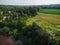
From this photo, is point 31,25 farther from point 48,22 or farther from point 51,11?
point 51,11

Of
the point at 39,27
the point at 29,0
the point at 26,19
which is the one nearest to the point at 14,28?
the point at 26,19

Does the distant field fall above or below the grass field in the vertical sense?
above

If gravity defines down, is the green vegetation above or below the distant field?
below

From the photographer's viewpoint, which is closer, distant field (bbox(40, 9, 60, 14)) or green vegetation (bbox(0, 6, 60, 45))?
green vegetation (bbox(0, 6, 60, 45))

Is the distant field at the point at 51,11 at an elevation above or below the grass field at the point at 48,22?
above

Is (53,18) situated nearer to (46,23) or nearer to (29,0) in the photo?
(46,23)

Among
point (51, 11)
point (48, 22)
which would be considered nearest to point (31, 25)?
point (48, 22)
